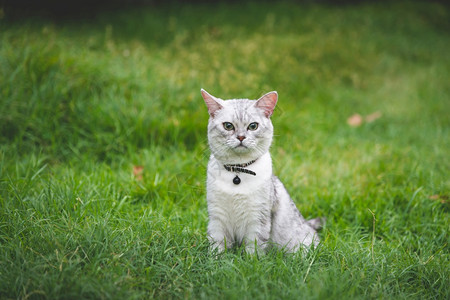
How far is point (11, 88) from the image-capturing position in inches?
158

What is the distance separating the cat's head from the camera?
2.33m

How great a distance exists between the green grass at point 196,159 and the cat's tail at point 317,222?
0.31ft

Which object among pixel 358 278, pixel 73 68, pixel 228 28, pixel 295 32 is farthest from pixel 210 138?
pixel 295 32

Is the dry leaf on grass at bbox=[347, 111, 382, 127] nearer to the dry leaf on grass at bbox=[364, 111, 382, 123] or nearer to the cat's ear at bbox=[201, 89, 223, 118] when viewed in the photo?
the dry leaf on grass at bbox=[364, 111, 382, 123]

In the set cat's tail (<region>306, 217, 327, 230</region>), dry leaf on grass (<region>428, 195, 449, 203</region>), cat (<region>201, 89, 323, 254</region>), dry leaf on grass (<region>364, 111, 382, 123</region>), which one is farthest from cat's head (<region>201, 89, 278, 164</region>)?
dry leaf on grass (<region>364, 111, 382, 123</region>)

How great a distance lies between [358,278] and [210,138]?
4.16ft

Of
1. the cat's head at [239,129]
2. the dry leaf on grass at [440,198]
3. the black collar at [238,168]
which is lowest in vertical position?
the dry leaf on grass at [440,198]

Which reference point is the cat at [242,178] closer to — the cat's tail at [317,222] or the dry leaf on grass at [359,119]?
the cat's tail at [317,222]

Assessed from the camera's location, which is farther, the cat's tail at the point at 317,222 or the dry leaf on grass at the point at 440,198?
the dry leaf on grass at the point at 440,198

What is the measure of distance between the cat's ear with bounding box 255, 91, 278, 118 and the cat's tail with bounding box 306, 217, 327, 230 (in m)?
1.02

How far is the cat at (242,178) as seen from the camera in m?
2.36

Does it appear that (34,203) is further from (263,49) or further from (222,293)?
(263,49)

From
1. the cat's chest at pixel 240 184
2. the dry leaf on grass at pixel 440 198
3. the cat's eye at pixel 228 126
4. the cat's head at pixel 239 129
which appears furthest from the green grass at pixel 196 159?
the cat's eye at pixel 228 126

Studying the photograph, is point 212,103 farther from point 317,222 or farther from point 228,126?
point 317,222
